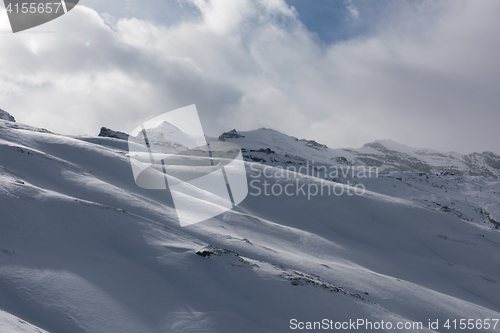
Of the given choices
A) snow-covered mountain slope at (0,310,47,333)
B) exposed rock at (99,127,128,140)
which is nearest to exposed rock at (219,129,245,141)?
exposed rock at (99,127,128,140)

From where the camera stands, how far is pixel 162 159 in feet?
110

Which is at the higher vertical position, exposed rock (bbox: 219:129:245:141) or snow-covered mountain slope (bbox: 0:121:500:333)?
exposed rock (bbox: 219:129:245:141)

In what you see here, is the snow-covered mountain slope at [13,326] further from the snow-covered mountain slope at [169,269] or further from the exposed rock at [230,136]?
the exposed rock at [230,136]

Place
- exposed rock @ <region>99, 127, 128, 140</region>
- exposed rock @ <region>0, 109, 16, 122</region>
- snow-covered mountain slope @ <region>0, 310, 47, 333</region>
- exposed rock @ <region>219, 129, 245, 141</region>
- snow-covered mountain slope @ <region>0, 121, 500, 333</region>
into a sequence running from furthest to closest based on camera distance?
exposed rock @ <region>219, 129, 245, 141</region>, exposed rock @ <region>0, 109, 16, 122</region>, exposed rock @ <region>99, 127, 128, 140</region>, snow-covered mountain slope @ <region>0, 121, 500, 333</region>, snow-covered mountain slope @ <region>0, 310, 47, 333</region>

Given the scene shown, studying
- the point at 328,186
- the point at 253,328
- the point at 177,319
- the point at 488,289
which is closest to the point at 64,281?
the point at 177,319

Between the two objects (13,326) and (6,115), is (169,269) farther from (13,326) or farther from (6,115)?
(6,115)

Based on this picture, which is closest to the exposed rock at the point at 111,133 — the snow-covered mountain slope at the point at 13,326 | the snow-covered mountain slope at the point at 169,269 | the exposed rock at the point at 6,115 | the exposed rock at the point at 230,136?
the exposed rock at the point at 6,115

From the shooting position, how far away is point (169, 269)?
8852 mm

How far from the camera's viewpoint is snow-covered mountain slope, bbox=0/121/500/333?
6.73 m

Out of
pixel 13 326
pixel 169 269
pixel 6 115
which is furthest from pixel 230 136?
pixel 13 326

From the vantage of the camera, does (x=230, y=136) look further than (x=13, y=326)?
Yes

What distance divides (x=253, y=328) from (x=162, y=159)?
94.5 ft

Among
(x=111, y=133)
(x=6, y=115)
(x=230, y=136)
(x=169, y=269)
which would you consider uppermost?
(x=230, y=136)

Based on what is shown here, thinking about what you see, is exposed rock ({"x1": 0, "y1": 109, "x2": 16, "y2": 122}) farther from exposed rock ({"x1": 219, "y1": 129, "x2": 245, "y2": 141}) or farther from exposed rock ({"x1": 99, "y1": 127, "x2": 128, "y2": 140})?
exposed rock ({"x1": 219, "y1": 129, "x2": 245, "y2": 141})
